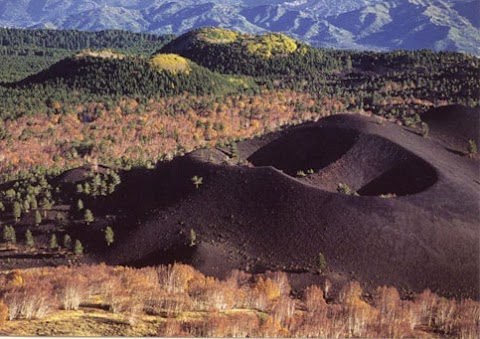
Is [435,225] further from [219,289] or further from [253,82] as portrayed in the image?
[253,82]

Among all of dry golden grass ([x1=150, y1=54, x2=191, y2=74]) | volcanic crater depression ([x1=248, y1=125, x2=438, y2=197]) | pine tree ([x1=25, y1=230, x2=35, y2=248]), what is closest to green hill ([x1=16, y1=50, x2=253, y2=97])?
dry golden grass ([x1=150, y1=54, x2=191, y2=74])

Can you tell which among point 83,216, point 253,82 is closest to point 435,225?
point 83,216

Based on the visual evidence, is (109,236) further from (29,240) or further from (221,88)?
(221,88)

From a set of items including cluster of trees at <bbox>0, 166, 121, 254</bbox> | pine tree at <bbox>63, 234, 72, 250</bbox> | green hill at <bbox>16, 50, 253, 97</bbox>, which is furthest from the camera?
green hill at <bbox>16, 50, 253, 97</bbox>

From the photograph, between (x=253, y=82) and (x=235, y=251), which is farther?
(x=253, y=82)

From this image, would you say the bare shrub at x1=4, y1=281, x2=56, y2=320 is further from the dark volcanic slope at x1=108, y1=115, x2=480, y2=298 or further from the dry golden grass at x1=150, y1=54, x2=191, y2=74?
the dry golden grass at x1=150, y1=54, x2=191, y2=74

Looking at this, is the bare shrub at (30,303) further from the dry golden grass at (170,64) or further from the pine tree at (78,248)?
the dry golden grass at (170,64)

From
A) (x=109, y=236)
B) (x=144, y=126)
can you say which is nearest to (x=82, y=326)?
(x=109, y=236)
